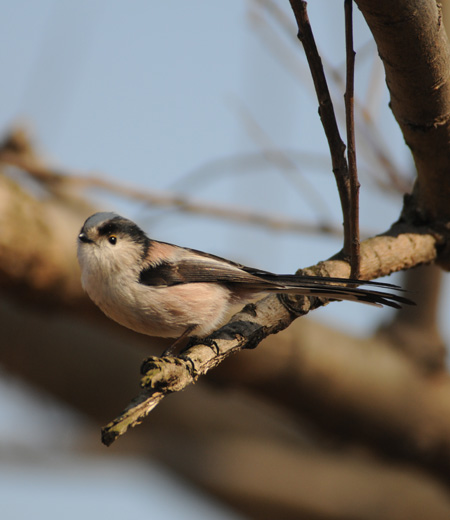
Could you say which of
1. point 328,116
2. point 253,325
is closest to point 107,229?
point 253,325

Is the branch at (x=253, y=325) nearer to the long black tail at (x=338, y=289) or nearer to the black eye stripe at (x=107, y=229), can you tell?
the long black tail at (x=338, y=289)

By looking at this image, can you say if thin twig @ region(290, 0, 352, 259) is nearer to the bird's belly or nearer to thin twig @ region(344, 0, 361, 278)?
thin twig @ region(344, 0, 361, 278)

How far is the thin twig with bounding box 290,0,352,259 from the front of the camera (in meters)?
1.42

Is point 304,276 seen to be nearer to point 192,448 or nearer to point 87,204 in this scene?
point 87,204

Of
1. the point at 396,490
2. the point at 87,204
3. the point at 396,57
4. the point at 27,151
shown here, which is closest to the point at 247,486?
the point at 396,490

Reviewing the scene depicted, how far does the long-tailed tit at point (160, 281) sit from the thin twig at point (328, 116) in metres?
0.20

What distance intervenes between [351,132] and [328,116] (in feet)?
0.24

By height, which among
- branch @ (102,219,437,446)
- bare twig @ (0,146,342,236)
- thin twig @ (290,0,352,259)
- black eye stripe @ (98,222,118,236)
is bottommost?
branch @ (102,219,437,446)

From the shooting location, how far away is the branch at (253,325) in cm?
123

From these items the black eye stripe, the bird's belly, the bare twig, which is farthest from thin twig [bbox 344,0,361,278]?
the bare twig

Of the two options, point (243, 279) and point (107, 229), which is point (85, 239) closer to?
point (107, 229)

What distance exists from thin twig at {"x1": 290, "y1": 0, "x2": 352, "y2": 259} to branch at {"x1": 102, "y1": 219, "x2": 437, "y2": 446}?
14cm

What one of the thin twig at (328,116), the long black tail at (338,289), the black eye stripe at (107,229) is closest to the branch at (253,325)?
the long black tail at (338,289)

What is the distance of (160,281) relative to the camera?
6.55 ft
